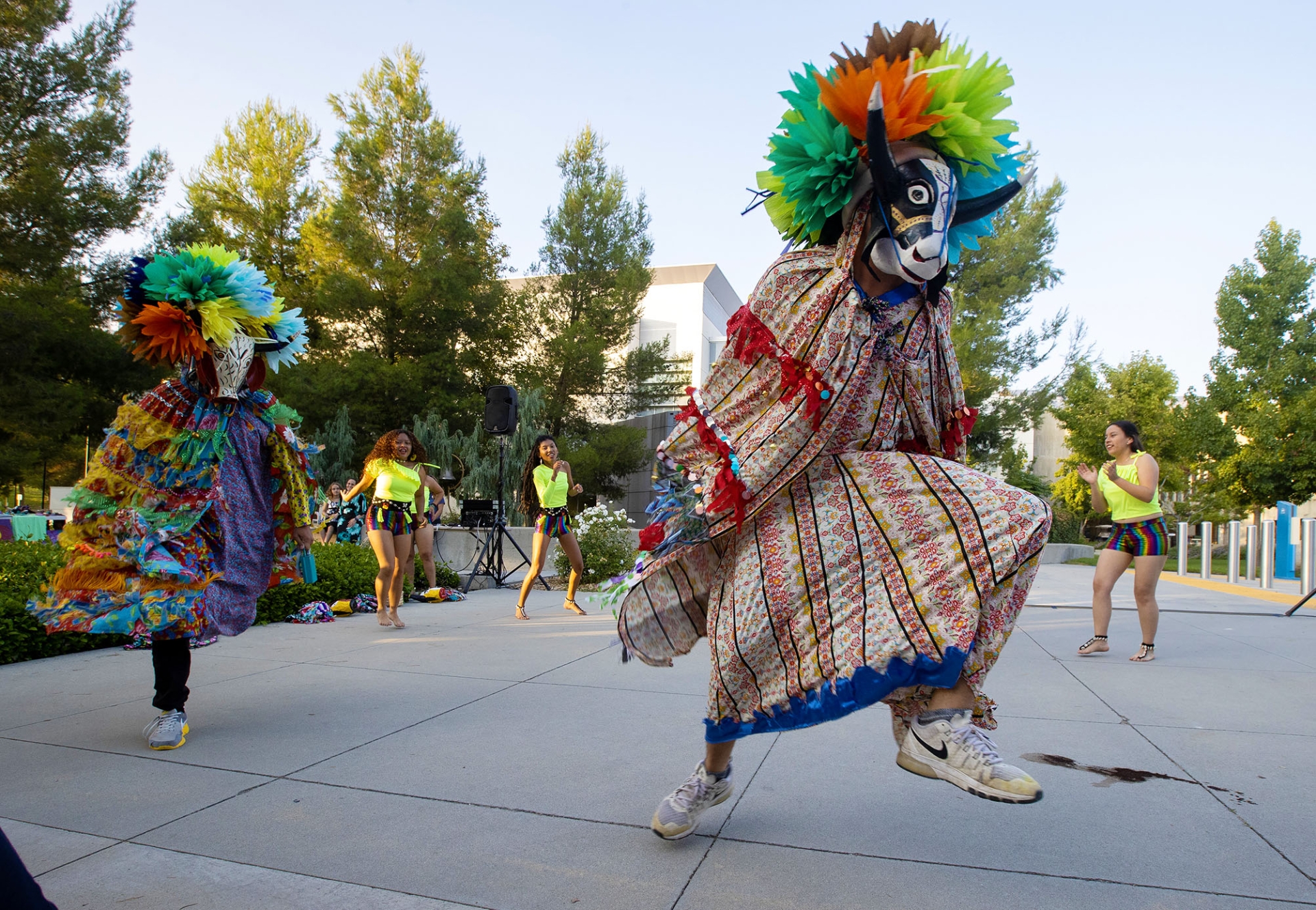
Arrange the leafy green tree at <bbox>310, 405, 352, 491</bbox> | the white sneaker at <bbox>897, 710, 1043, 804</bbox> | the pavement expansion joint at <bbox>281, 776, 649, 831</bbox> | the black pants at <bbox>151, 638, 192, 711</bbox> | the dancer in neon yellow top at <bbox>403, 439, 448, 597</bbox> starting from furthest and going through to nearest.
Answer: the leafy green tree at <bbox>310, 405, 352, 491</bbox> < the dancer in neon yellow top at <bbox>403, 439, 448, 597</bbox> < the black pants at <bbox>151, 638, 192, 711</bbox> < the pavement expansion joint at <bbox>281, 776, 649, 831</bbox> < the white sneaker at <bbox>897, 710, 1043, 804</bbox>

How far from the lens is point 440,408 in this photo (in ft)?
66.6

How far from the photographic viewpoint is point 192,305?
3557mm

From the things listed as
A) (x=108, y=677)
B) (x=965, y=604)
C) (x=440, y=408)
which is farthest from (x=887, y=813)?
(x=440, y=408)

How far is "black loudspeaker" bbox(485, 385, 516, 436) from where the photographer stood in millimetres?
10945

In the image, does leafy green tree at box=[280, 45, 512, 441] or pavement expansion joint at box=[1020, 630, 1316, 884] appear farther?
leafy green tree at box=[280, 45, 512, 441]

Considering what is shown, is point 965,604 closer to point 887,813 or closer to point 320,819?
point 887,813

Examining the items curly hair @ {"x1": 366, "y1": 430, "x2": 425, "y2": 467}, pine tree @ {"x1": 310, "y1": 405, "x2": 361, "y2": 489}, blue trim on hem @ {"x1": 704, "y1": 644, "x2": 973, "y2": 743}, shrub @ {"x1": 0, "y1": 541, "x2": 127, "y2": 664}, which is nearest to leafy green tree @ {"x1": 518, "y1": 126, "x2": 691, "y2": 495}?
pine tree @ {"x1": 310, "y1": 405, "x2": 361, "y2": 489}

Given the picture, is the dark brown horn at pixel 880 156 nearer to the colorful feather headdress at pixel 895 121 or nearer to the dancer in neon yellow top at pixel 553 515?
the colorful feather headdress at pixel 895 121

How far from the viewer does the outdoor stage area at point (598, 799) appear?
2119 millimetres

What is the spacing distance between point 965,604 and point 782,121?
57.6 inches

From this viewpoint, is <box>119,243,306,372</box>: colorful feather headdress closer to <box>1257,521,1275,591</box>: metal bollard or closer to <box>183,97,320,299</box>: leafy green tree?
<box>1257,521,1275,591</box>: metal bollard

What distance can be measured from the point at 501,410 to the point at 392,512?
13.5 feet

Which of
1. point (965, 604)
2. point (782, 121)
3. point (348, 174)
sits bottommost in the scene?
point (965, 604)

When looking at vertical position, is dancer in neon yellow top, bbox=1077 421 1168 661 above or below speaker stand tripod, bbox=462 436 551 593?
above
